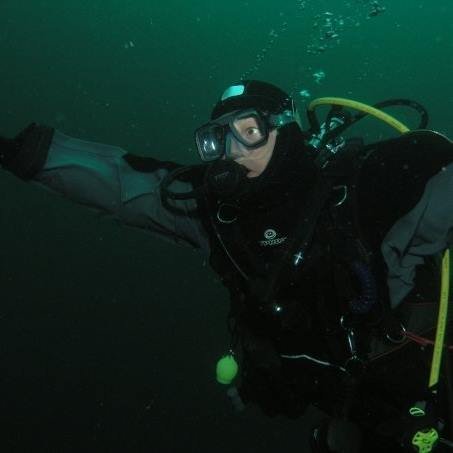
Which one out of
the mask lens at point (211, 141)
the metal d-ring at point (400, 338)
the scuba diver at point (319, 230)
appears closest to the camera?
the scuba diver at point (319, 230)

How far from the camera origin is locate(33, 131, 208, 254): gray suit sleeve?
2393 millimetres

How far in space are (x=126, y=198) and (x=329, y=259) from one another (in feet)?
3.93

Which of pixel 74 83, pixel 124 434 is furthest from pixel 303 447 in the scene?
pixel 74 83

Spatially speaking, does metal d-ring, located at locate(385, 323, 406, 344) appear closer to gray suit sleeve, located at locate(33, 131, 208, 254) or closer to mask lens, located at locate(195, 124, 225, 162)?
gray suit sleeve, located at locate(33, 131, 208, 254)

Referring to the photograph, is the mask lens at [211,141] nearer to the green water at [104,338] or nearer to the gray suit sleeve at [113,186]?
the gray suit sleeve at [113,186]

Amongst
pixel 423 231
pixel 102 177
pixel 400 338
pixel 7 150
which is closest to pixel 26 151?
pixel 7 150

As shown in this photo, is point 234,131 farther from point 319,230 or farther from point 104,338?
point 104,338

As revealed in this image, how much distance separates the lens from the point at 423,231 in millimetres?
1911

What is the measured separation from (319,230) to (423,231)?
513mm

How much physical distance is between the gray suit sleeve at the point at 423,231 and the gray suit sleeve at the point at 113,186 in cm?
119

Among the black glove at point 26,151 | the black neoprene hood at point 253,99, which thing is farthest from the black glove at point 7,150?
the black neoprene hood at point 253,99

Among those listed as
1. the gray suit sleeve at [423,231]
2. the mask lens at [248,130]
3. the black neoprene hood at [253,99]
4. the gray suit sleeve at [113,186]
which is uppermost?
the black neoprene hood at [253,99]

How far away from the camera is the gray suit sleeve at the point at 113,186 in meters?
2.39

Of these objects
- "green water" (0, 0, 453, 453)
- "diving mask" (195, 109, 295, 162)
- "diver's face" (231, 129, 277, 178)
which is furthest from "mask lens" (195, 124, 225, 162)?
"green water" (0, 0, 453, 453)
